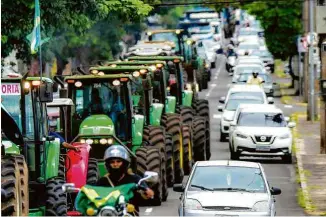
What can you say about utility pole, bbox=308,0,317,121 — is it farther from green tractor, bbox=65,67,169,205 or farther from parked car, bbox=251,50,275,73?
parked car, bbox=251,50,275,73

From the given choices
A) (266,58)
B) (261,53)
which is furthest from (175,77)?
(261,53)

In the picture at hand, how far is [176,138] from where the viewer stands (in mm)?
34375

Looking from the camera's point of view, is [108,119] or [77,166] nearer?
[77,166]

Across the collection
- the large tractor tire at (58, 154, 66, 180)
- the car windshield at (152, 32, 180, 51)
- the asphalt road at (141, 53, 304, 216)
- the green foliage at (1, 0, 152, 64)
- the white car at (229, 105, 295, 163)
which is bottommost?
the asphalt road at (141, 53, 304, 216)

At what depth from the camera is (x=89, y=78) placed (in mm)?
29453

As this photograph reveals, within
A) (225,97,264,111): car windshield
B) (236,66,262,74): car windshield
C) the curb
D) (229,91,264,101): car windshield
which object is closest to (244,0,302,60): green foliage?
(236,66,262,74): car windshield

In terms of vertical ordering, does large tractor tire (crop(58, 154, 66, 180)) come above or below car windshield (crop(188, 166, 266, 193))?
above

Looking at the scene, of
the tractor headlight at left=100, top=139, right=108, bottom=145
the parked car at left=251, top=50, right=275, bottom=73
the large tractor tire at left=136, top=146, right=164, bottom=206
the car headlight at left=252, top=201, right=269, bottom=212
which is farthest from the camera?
the parked car at left=251, top=50, right=275, bottom=73

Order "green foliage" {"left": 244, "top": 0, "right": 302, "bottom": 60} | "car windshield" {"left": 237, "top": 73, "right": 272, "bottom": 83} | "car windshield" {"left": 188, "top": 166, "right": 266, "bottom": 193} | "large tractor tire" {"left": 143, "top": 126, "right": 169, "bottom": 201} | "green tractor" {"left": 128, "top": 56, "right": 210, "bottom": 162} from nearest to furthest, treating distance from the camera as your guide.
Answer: "car windshield" {"left": 188, "top": 166, "right": 266, "bottom": 193}, "large tractor tire" {"left": 143, "top": 126, "right": 169, "bottom": 201}, "green tractor" {"left": 128, "top": 56, "right": 210, "bottom": 162}, "car windshield" {"left": 237, "top": 73, "right": 272, "bottom": 83}, "green foliage" {"left": 244, "top": 0, "right": 302, "bottom": 60}

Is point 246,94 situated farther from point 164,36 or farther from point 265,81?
point 164,36

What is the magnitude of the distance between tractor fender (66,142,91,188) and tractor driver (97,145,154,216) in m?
8.23

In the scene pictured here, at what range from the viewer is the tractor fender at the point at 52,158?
76.5 ft

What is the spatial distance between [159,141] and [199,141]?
22.6 ft

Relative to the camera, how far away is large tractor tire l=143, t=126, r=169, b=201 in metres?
30.9
